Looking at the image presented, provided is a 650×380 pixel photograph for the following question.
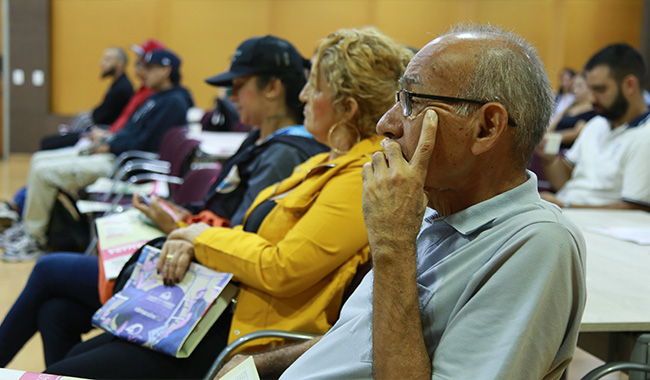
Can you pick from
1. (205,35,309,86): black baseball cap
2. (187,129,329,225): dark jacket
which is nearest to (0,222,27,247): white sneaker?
(187,129,329,225): dark jacket

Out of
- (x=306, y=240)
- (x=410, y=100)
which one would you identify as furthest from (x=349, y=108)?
(x=410, y=100)

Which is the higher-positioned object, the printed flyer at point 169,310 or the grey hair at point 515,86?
the grey hair at point 515,86

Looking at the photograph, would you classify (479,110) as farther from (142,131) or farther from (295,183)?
(142,131)

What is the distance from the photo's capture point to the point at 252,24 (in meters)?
9.37

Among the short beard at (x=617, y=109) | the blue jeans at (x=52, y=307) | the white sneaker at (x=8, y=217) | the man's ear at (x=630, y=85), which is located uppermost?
the man's ear at (x=630, y=85)

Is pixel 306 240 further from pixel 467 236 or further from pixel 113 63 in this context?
pixel 113 63

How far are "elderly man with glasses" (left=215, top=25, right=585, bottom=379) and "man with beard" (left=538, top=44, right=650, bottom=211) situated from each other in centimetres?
202

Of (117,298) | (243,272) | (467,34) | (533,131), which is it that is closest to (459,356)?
(533,131)

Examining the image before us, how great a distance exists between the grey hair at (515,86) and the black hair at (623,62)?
2.42 meters

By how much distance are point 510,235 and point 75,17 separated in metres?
9.31

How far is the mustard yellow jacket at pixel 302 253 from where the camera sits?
60.0 inches

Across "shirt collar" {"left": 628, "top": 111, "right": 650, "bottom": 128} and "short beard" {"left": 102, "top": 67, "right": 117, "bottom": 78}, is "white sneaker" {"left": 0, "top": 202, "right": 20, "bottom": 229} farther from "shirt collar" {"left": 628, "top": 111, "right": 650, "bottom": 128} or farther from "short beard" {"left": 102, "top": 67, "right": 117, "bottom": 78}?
"shirt collar" {"left": 628, "top": 111, "right": 650, "bottom": 128}

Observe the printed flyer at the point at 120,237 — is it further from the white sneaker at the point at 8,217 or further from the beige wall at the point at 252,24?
the beige wall at the point at 252,24

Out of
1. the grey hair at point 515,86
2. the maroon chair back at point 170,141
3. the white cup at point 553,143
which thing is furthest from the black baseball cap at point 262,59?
the maroon chair back at point 170,141
